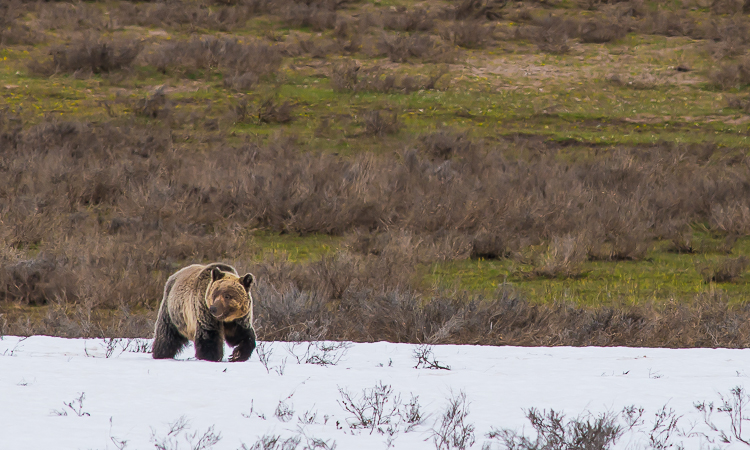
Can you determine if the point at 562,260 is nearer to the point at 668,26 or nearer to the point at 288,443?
the point at 288,443

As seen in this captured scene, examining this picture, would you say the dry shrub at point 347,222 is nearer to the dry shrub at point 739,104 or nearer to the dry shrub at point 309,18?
the dry shrub at point 739,104

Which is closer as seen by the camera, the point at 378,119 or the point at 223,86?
the point at 378,119

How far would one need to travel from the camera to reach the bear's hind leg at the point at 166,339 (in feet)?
21.0

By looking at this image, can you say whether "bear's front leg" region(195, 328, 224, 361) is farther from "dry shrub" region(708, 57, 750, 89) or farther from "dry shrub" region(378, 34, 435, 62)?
"dry shrub" region(708, 57, 750, 89)

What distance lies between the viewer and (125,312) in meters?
8.96

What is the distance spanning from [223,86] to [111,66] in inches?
122

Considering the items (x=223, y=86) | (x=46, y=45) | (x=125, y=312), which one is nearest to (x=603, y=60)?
(x=223, y=86)

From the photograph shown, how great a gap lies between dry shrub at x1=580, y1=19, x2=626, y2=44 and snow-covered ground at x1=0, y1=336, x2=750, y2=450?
21.5 meters

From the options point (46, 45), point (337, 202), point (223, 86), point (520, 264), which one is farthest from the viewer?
point (46, 45)

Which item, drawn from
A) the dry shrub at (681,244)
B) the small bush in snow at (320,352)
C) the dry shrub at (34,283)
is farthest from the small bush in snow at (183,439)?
the dry shrub at (681,244)

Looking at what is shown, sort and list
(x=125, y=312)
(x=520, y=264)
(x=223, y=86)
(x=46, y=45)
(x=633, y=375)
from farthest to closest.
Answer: (x=46, y=45)
(x=223, y=86)
(x=520, y=264)
(x=125, y=312)
(x=633, y=375)

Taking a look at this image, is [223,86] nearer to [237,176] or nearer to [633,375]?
[237,176]

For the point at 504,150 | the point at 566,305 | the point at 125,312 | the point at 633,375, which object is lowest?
the point at 504,150

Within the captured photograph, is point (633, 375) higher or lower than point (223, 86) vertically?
higher
